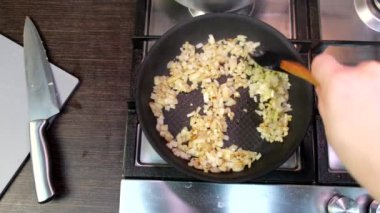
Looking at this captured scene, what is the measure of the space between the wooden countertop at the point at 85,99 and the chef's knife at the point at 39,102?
0.09 ft

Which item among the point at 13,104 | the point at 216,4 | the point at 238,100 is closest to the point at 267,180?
the point at 238,100

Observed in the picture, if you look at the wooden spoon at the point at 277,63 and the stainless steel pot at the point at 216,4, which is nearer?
the wooden spoon at the point at 277,63

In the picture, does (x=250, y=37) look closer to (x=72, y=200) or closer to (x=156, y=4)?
(x=156, y=4)

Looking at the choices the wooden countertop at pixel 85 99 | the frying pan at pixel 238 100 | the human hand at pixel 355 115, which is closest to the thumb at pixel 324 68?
the human hand at pixel 355 115

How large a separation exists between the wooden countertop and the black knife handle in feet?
0.09

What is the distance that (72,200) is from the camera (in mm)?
756

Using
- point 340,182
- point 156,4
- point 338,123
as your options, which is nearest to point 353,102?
point 338,123

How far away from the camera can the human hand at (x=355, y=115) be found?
0.53 m

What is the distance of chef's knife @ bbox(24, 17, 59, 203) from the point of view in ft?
2.41

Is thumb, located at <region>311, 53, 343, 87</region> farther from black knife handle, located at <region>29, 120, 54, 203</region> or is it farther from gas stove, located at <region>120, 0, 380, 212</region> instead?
black knife handle, located at <region>29, 120, 54, 203</region>

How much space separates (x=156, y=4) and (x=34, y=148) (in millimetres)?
326

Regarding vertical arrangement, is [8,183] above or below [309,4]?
below

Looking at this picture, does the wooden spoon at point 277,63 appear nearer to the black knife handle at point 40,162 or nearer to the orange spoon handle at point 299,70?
the orange spoon handle at point 299,70

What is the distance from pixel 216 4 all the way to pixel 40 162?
39 centimetres
